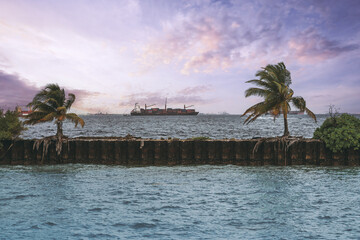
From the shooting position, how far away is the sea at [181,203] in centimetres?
953

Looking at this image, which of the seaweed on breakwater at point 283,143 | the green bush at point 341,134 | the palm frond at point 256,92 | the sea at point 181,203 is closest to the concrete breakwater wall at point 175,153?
the seaweed on breakwater at point 283,143

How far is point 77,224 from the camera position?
33.4 ft

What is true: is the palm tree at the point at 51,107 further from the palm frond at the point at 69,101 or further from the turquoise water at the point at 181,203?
the turquoise water at the point at 181,203

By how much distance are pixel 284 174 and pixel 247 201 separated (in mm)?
6539

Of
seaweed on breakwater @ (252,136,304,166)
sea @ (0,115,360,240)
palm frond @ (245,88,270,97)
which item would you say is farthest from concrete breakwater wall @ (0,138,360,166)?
A: palm frond @ (245,88,270,97)

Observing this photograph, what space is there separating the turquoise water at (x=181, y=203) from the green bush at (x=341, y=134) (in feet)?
5.42

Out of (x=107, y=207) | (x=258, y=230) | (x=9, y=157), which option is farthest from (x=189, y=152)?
(x=9, y=157)

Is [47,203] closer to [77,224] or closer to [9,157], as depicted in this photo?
[77,224]

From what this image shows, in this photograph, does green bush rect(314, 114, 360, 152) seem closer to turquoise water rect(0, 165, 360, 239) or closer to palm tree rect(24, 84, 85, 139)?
turquoise water rect(0, 165, 360, 239)

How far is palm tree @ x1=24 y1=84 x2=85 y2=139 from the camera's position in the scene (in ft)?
71.3

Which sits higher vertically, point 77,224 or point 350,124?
point 350,124

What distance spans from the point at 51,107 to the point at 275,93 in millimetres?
17413

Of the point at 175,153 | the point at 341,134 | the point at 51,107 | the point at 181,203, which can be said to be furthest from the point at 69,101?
the point at 341,134

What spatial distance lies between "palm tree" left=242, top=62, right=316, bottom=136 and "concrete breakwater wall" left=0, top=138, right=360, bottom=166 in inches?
81.0
